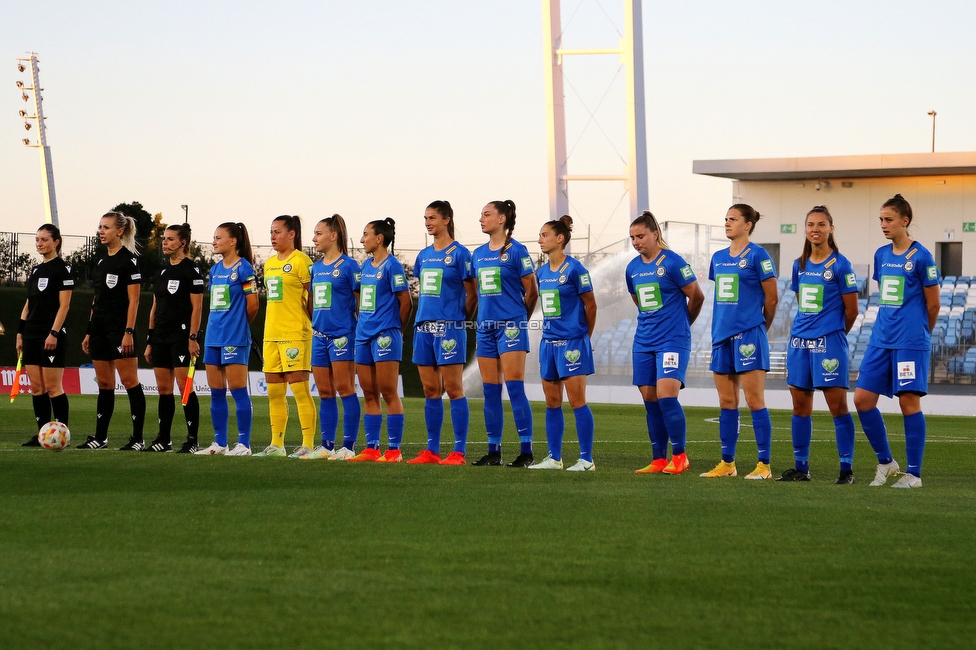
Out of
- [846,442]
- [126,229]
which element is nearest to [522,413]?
[846,442]

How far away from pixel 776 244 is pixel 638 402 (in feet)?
38.9

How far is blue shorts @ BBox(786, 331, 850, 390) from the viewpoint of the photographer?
813 centimetres

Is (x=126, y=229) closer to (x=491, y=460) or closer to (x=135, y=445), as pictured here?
(x=135, y=445)

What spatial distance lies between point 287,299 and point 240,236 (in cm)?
77

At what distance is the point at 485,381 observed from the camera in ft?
30.1

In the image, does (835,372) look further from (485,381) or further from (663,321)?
(485,381)

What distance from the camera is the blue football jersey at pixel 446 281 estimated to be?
9.16 meters

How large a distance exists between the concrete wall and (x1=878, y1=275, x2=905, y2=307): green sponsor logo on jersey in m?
30.0

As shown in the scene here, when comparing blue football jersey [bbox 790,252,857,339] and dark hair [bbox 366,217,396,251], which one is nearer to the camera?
blue football jersey [bbox 790,252,857,339]

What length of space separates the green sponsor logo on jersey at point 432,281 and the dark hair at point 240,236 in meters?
1.66

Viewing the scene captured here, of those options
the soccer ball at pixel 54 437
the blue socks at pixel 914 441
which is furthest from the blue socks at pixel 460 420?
the blue socks at pixel 914 441

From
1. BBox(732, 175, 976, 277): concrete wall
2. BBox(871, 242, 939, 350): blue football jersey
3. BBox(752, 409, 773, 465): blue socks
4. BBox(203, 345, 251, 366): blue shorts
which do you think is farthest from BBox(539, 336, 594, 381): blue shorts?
BBox(732, 175, 976, 277): concrete wall

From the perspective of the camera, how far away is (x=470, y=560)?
15.0 feet

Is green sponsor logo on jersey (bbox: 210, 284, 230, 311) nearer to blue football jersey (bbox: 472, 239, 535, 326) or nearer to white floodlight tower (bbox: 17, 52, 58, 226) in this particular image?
blue football jersey (bbox: 472, 239, 535, 326)
